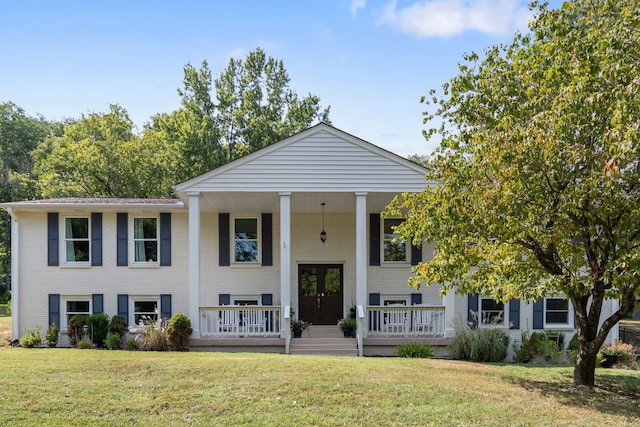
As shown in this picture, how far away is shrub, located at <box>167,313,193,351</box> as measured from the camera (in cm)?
1285

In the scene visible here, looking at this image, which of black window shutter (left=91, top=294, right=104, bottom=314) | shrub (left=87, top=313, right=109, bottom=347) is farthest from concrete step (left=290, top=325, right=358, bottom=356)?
black window shutter (left=91, top=294, right=104, bottom=314)

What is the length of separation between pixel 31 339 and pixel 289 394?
35.4 feet

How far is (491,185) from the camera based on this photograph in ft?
26.5

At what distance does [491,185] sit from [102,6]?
853cm

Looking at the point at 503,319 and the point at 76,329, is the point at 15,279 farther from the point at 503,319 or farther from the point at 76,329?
the point at 503,319

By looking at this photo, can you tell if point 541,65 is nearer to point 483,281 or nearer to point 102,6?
point 483,281

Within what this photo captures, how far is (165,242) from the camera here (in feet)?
52.0

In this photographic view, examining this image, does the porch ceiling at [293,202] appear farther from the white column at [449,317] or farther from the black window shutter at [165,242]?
the white column at [449,317]

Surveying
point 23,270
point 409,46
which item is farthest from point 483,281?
point 23,270

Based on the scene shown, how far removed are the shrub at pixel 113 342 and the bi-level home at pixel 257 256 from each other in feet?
4.20

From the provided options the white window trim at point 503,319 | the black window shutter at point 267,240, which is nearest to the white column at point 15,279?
the black window shutter at point 267,240

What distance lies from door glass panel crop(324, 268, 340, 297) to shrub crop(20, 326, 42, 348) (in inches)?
368

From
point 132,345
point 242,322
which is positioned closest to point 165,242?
Answer: point 132,345

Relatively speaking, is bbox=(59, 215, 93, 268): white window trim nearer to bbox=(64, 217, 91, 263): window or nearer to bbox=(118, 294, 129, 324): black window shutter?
bbox=(64, 217, 91, 263): window
